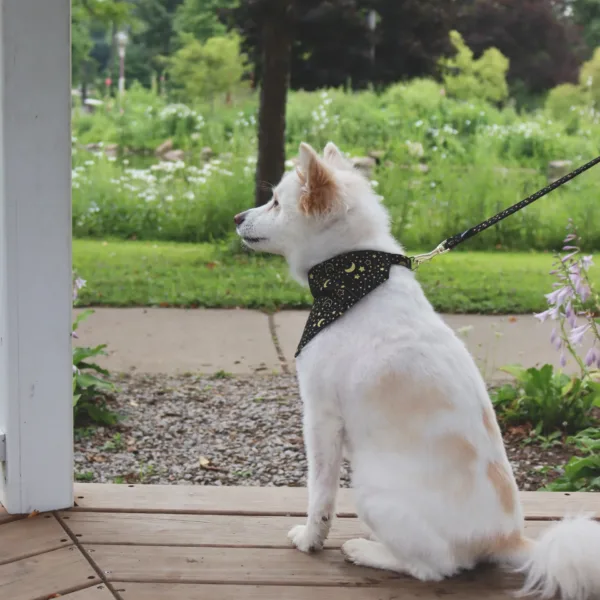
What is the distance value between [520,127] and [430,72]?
60.4 inches

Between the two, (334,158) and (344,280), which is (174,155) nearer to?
(334,158)

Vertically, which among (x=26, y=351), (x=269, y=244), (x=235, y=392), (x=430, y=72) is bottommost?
(x=235, y=392)

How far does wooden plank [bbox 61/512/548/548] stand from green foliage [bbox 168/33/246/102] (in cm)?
1130

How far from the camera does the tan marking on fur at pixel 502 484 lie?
8.20ft

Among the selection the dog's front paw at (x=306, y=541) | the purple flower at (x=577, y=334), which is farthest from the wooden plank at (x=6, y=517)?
the purple flower at (x=577, y=334)

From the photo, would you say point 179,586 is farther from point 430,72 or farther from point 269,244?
point 430,72

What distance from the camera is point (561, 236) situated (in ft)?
33.1

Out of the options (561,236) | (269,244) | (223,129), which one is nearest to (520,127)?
(561,236)

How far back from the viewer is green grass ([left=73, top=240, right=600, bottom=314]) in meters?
7.16

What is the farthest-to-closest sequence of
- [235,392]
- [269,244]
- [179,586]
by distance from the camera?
1. [235,392]
2. [269,244]
3. [179,586]

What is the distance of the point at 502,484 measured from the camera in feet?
8.25

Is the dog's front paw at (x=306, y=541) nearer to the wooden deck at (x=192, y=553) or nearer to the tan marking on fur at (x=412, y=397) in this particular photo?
the wooden deck at (x=192, y=553)

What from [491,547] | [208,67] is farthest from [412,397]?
[208,67]

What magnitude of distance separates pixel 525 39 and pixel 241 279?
29.3ft
